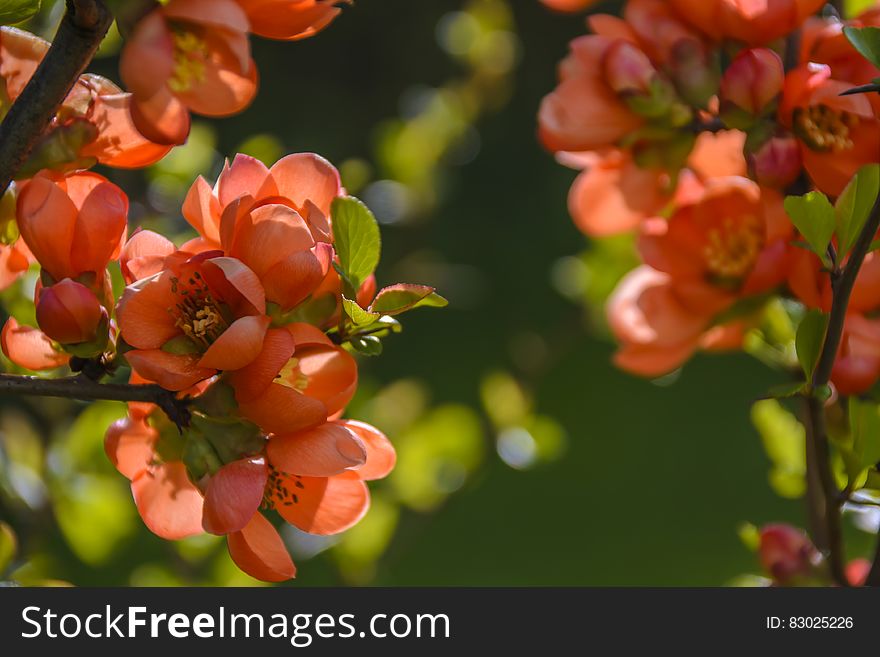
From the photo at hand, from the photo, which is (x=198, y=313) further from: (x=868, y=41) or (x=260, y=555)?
(x=868, y=41)

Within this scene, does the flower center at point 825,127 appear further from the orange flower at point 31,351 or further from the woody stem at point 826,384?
the orange flower at point 31,351

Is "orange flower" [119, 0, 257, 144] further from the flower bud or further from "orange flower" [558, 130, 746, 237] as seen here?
"orange flower" [558, 130, 746, 237]

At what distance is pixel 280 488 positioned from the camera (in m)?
0.43

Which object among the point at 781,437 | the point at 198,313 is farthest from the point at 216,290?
the point at 781,437

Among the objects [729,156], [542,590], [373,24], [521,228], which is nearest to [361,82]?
[373,24]

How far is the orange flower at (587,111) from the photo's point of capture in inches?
20.5

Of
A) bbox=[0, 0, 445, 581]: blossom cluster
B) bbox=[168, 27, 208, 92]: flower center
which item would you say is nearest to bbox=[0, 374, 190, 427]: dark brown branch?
bbox=[0, 0, 445, 581]: blossom cluster

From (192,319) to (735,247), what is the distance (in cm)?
30

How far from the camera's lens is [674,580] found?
2.08 meters

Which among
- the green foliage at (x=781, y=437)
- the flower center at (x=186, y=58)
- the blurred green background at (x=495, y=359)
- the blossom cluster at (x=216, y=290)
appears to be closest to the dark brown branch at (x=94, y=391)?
the blossom cluster at (x=216, y=290)

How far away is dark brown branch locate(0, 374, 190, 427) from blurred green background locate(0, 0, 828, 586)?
592mm

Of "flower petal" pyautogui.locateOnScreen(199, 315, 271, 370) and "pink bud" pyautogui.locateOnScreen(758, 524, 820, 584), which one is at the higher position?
"flower petal" pyautogui.locateOnScreen(199, 315, 271, 370)

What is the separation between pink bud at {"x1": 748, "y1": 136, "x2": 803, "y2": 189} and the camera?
48 cm

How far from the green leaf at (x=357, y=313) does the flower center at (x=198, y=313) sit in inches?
2.3
